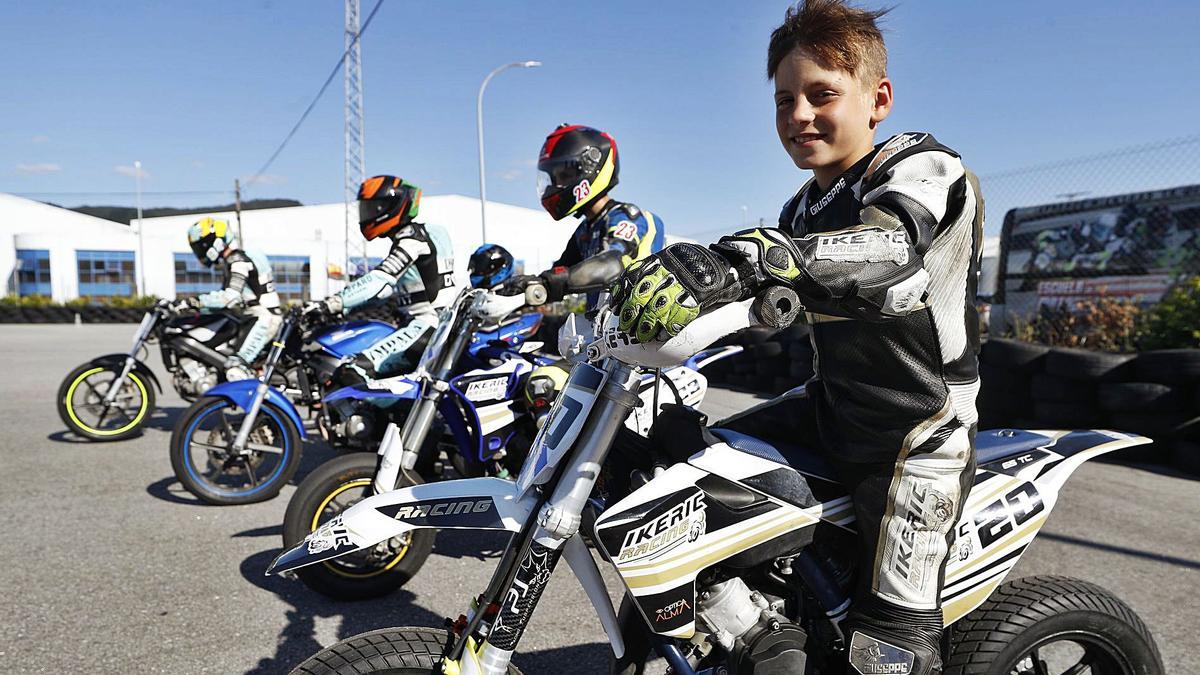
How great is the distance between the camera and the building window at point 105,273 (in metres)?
41.7

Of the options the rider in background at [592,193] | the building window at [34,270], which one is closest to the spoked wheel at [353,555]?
the rider in background at [592,193]

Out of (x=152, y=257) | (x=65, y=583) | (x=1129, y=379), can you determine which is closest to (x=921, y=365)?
(x=65, y=583)

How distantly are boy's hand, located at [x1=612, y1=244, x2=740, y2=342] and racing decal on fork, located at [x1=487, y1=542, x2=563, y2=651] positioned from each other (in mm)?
596

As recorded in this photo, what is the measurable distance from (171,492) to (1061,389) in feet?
22.4

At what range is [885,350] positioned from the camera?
65.4 inches

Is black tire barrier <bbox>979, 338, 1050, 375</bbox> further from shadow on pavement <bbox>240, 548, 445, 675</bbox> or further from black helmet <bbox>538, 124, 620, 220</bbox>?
shadow on pavement <bbox>240, 548, 445, 675</bbox>

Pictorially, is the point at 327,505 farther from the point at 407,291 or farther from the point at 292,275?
the point at 292,275

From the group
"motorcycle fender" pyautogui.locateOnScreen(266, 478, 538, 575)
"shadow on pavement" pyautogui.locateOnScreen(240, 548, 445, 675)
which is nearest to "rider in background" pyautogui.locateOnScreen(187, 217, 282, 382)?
"shadow on pavement" pyautogui.locateOnScreen(240, 548, 445, 675)

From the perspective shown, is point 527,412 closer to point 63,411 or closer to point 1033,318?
point 63,411

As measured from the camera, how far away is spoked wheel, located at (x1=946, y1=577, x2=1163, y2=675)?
1890 mm

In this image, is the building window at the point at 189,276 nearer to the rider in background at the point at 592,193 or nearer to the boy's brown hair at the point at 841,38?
the rider in background at the point at 592,193

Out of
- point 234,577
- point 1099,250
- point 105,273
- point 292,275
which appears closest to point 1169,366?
A: point 1099,250

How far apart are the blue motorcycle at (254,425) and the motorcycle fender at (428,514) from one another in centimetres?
295

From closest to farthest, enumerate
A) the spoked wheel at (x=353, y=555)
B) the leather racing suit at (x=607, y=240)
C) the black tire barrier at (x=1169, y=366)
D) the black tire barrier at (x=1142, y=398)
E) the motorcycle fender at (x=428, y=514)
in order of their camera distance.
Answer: the motorcycle fender at (x=428, y=514)
the spoked wheel at (x=353, y=555)
the leather racing suit at (x=607, y=240)
the black tire barrier at (x=1169, y=366)
the black tire barrier at (x=1142, y=398)
